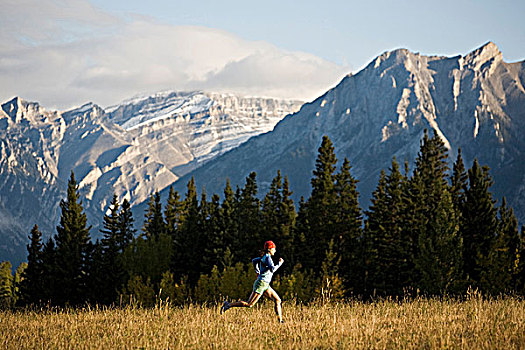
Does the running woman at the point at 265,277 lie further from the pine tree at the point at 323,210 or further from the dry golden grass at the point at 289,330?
the pine tree at the point at 323,210

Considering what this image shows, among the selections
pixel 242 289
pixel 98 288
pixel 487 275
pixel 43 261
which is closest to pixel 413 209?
pixel 487 275

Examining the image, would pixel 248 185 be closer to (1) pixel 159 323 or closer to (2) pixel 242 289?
(2) pixel 242 289

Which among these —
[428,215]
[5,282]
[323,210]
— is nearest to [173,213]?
[323,210]

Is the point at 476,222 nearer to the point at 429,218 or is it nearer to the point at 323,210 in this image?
the point at 429,218

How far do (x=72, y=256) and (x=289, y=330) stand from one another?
61.5 m

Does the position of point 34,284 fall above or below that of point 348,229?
below

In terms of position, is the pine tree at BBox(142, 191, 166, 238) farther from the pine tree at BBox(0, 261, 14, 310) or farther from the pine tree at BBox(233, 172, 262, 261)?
the pine tree at BBox(0, 261, 14, 310)

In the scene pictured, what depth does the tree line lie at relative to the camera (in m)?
49.5

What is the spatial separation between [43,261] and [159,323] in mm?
61212

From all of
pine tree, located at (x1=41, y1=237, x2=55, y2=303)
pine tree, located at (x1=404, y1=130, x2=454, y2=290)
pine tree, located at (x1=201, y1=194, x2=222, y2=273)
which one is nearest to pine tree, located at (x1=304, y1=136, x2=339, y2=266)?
pine tree, located at (x1=404, y1=130, x2=454, y2=290)

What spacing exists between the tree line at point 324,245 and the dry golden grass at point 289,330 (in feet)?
80.5

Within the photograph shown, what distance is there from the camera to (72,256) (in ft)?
229

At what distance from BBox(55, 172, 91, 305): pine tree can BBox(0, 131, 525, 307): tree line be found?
13 centimetres

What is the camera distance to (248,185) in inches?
3231
